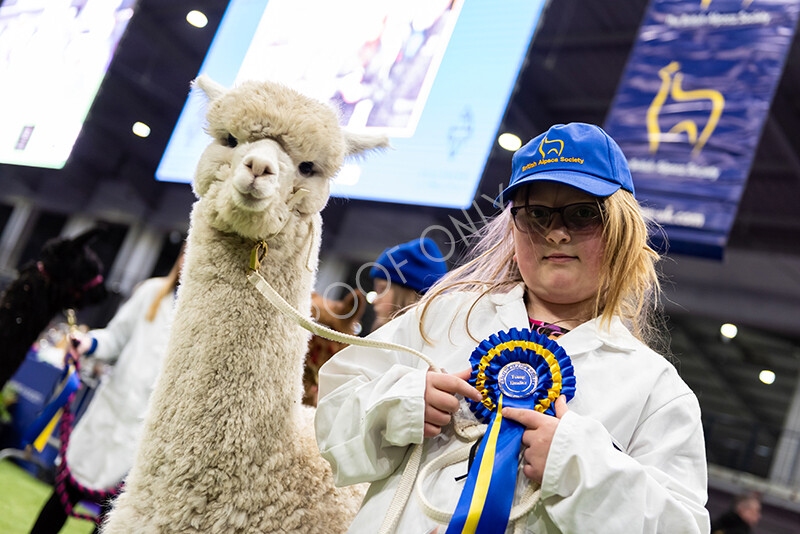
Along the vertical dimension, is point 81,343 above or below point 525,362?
below

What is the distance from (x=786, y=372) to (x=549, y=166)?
906cm

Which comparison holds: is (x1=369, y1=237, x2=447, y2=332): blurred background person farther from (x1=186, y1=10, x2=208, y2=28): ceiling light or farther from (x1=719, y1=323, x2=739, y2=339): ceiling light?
(x1=719, y1=323, x2=739, y2=339): ceiling light

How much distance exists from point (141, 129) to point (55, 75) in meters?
0.60

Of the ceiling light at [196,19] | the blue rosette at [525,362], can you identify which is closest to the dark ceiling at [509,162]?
the ceiling light at [196,19]

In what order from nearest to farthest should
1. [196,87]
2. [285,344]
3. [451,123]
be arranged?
[285,344]
[196,87]
[451,123]

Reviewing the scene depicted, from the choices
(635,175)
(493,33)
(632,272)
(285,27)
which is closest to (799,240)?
(635,175)

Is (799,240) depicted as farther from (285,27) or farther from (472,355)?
(472,355)

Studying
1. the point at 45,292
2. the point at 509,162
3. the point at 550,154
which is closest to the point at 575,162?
the point at 550,154

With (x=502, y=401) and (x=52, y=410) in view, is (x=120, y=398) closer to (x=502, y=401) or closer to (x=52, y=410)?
(x=52, y=410)

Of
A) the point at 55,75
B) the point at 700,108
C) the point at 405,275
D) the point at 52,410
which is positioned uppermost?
the point at 700,108

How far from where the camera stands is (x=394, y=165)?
282 centimetres

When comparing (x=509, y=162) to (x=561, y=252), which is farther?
(x=509, y=162)

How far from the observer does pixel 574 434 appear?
0.95 metres

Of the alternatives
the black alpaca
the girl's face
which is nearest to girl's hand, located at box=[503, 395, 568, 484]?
the girl's face
